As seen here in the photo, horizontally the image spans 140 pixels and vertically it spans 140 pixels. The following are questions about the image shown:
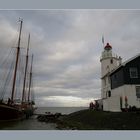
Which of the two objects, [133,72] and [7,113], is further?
[7,113]

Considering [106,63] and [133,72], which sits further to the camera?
[106,63]

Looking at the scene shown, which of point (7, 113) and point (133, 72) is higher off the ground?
Result: point (133, 72)

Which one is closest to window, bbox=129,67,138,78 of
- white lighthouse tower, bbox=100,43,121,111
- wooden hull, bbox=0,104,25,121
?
white lighthouse tower, bbox=100,43,121,111

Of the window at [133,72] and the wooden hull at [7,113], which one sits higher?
the window at [133,72]

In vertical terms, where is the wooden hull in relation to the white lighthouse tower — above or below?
below

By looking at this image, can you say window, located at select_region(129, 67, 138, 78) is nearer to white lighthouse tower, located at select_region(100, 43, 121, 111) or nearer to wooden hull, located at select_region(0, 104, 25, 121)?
white lighthouse tower, located at select_region(100, 43, 121, 111)

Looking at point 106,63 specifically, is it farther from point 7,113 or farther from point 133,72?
point 7,113

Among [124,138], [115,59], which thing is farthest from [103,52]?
[124,138]

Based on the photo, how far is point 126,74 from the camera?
94.8 feet

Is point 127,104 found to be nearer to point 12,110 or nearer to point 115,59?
point 115,59

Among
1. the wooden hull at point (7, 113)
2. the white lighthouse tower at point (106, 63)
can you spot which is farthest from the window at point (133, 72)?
the wooden hull at point (7, 113)

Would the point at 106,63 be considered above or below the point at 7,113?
above

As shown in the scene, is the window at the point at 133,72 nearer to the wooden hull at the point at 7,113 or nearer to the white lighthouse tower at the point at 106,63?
the white lighthouse tower at the point at 106,63

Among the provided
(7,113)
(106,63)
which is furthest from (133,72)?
(7,113)
